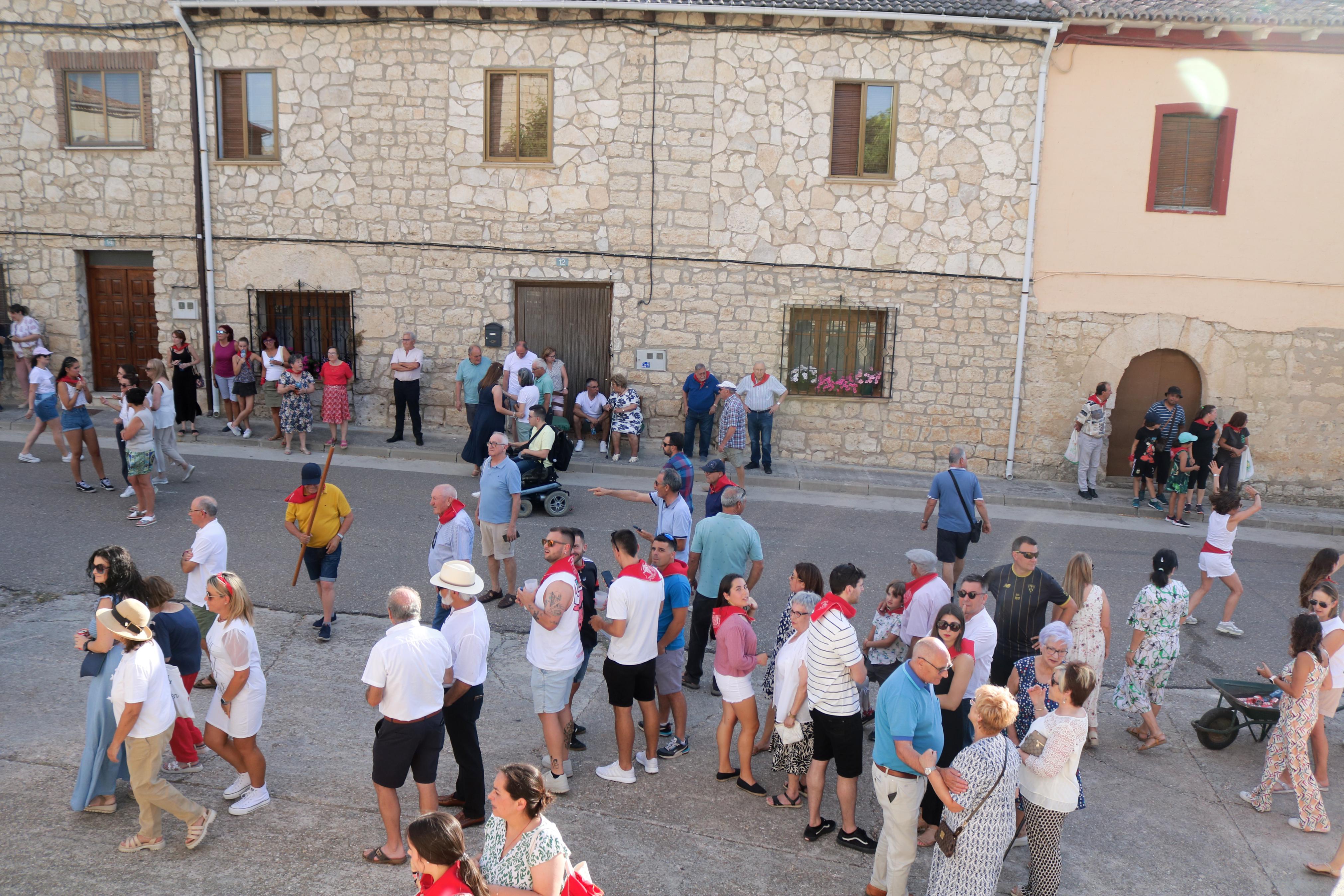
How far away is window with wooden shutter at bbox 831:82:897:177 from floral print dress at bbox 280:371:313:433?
8350 millimetres

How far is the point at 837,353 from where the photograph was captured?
49.4 feet

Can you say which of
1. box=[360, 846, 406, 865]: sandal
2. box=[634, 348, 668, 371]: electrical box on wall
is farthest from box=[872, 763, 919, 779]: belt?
box=[634, 348, 668, 371]: electrical box on wall

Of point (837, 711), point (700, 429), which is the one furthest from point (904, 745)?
point (700, 429)

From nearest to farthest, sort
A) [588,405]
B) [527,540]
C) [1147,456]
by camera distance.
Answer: [527,540] < [1147,456] < [588,405]

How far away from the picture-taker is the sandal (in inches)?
203

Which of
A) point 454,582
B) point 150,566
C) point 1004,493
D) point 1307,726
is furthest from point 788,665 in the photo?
point 1004,493

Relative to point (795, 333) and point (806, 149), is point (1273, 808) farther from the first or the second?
point (806, 149)

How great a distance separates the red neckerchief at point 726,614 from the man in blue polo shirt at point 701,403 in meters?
8.28

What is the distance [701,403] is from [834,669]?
9.16 m

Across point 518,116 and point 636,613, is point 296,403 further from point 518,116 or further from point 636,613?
point 636,613

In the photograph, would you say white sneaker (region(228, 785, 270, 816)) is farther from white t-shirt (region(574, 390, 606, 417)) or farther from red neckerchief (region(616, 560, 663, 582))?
white t-shirt (region(574, 390, 606, 417))

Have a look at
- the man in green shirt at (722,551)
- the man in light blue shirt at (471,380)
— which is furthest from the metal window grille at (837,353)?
the man in green shirt at (722,551)

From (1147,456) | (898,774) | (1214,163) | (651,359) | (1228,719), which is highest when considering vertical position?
(1214,163)

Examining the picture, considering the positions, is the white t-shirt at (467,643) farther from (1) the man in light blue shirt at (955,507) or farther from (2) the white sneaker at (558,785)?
(1) the man in light blue shirt at (955,507)
